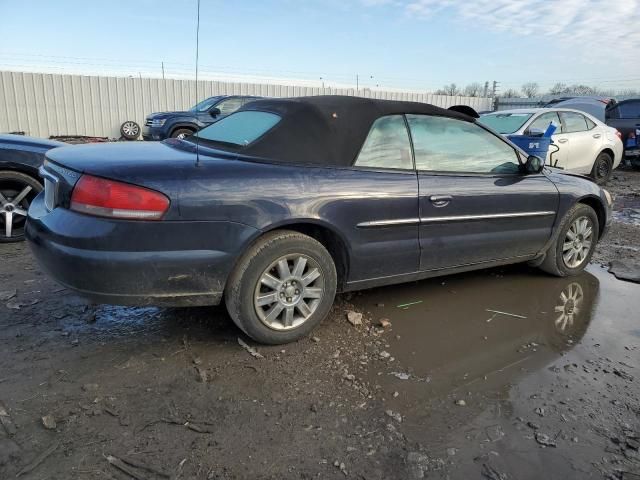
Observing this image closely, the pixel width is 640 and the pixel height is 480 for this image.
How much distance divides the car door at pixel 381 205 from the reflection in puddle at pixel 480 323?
1.57ft

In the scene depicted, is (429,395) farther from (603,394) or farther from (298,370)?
(603,394)

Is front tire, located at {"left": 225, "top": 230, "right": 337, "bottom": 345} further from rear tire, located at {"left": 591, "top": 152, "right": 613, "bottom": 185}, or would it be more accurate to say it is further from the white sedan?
rear tire, located at {"left": 591, "top": 152, "right": 613, "bottom": 185}

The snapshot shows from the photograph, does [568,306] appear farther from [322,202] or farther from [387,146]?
[322,202]

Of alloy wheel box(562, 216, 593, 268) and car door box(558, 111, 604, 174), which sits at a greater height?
car door box(558, 111, 604, 174)

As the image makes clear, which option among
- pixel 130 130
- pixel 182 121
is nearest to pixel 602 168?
pixel 182 121

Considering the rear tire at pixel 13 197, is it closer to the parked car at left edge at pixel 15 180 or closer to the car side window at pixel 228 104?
the parked car at left edge at pixel 15 180

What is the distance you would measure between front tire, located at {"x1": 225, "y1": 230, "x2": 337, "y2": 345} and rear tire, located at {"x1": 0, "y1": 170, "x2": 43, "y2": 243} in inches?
134

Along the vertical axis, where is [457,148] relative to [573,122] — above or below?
below

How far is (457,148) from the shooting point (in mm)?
3838

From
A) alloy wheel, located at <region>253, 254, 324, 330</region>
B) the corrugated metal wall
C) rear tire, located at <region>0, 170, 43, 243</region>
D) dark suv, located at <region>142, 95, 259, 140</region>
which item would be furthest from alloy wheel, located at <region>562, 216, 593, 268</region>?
the corrugated metal wall

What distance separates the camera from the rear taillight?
2635 mm

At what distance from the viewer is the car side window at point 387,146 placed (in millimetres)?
3365

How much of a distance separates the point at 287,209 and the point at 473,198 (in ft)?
5.18

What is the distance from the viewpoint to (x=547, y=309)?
3.99 meters
